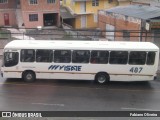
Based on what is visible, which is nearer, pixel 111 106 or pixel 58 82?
pixel 111 106

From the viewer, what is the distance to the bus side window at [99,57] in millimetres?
21875

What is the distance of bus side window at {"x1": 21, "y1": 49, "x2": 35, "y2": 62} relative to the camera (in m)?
22.0

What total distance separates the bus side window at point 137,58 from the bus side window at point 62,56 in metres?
3.86

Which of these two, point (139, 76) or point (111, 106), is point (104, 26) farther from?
point (111, 106)

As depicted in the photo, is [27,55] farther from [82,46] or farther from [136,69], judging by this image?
[136,69]

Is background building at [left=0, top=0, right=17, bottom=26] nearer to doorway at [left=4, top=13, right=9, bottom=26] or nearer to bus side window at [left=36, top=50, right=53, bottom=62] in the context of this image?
doorway at [left=4, top=13, right=9, bottom=26]

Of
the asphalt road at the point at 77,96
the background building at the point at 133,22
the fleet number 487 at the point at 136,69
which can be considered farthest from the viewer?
the background building at the point at 133,22

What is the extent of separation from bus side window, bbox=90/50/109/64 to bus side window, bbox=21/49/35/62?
12.2ft

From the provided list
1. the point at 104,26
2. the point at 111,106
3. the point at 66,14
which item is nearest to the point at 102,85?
the point at 111,106

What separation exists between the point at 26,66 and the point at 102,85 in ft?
16.2

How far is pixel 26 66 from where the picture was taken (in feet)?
73.0

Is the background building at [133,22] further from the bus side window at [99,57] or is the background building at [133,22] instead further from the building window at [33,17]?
the building window at [33,17]

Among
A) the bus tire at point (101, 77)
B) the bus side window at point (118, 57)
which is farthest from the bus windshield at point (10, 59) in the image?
the bus side window at point (118, 57)

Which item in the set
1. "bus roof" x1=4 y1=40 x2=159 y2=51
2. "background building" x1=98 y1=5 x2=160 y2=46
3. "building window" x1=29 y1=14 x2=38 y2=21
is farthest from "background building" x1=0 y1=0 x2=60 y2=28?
"bus roof" x1=4 y1=40 x2=159 y2=51
